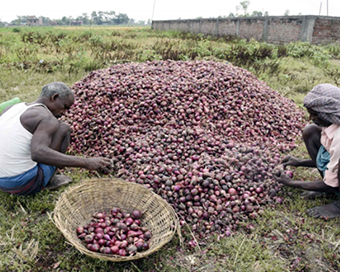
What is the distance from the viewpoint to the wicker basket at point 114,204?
2408 mm

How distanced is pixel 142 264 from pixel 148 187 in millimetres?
782

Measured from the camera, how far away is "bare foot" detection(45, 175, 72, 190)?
3.05 m

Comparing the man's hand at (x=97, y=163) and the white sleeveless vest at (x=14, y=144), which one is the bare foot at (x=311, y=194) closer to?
the man's hand at (x=97, y=163)

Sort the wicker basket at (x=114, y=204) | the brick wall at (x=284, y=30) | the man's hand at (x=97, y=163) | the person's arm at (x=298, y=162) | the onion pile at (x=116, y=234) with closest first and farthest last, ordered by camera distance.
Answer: the onion pile at (x=116, y=234)
the wicker basket at (x=114, y=204)
the man's hand at (x=97, y=163)
the person's arm at (x=298, y=162)
the brick wall at (x=284, y=30)

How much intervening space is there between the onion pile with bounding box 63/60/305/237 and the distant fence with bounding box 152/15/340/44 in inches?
347

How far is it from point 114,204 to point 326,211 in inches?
81.2

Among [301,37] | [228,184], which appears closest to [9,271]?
[228,184]

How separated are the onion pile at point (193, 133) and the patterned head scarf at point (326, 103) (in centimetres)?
89

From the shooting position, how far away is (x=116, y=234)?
7.63 feet

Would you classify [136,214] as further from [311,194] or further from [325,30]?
[325,30]

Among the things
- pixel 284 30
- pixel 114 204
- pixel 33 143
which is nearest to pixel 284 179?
pixel 114 204

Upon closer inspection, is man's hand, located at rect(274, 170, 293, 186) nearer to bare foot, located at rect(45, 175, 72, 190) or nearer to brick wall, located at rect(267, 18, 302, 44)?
bare foot, located at rect(45, 175, 72, 190)

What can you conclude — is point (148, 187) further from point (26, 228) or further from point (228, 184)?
point (26, 228)

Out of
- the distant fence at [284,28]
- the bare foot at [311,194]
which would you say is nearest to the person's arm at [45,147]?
the bare foot at [311,194]
